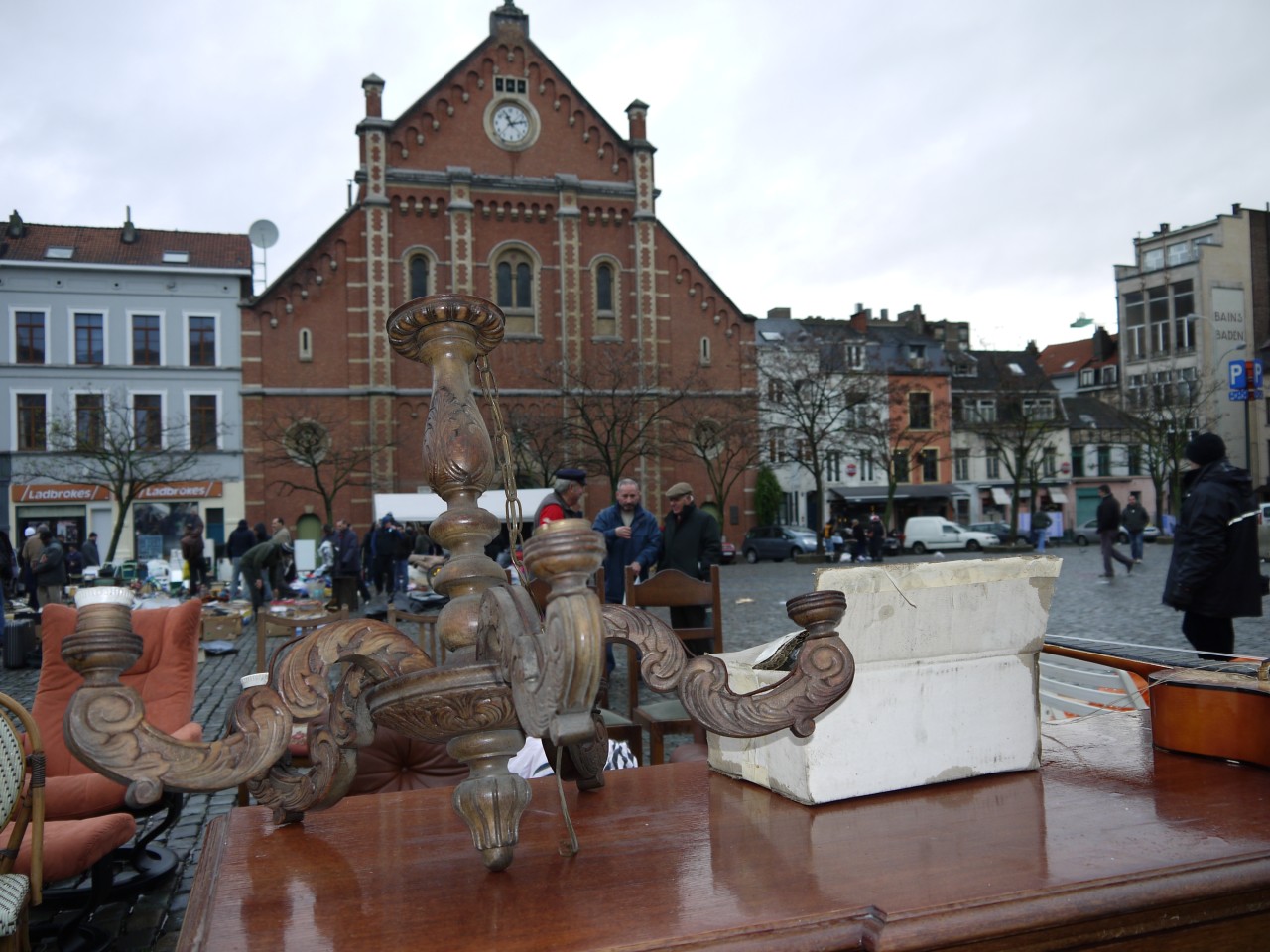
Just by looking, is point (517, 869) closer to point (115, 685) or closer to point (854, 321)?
point (115, 685)

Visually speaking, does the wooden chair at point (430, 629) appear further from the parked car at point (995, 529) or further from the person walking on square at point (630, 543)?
the parked car at point (995, 529)

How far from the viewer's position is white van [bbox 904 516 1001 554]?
37.5m

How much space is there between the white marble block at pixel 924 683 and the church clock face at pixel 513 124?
35264 mm

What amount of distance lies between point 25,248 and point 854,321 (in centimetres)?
3788

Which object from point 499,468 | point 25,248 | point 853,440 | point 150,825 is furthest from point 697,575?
point 25,248

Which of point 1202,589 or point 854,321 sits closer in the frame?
point 1202,589

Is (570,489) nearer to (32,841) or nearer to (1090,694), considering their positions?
(1090,694)

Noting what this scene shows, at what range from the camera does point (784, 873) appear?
3.63 ft

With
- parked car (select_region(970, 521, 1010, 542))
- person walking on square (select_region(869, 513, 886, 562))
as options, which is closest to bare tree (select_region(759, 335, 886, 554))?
person walking on square (select_region(869, 513, 886, 562))

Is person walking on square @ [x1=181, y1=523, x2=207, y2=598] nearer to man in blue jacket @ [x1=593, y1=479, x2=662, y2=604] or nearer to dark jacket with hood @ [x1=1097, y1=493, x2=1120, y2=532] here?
man in blue jacket @ [x1=593, y1=479, x2=662, y2=604]

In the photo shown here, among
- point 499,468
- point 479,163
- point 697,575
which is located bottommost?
point 697,575

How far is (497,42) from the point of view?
3441 cm

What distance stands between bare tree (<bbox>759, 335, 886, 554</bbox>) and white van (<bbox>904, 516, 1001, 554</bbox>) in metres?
4.97

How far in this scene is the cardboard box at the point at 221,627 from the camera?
11852mm
